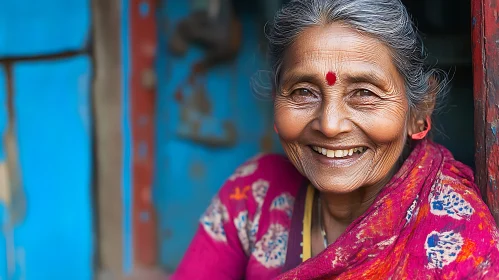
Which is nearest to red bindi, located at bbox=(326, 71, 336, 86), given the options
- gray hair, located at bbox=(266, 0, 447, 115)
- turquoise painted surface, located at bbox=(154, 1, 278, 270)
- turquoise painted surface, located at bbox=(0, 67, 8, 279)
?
gray hair, located at bbox=(266, 0, 447, 115)

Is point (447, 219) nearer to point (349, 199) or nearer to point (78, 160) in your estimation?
point (349, 199)

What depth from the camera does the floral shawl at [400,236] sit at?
1660 millimetres

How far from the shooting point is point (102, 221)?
318 cm

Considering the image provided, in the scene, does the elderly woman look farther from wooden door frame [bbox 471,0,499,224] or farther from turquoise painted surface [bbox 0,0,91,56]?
turquoise painted surface [bbox 0,0,91,56]

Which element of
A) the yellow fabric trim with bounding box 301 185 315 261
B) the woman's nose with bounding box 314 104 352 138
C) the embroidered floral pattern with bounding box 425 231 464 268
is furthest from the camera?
the yellow fabric trim with bounding box 301 185 315 261

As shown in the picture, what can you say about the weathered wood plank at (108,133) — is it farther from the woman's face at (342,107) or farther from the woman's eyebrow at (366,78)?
the woman's eyebrow at (366,78)

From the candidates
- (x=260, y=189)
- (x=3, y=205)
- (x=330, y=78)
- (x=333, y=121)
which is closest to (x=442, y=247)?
(x=333, y=121)

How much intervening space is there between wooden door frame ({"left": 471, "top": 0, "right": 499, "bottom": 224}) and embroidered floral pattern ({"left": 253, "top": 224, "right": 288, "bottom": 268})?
642mm

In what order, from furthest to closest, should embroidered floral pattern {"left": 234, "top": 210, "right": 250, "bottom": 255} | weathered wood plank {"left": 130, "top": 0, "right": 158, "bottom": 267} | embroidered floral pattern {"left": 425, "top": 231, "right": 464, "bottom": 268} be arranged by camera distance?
weathered wood plank {"left": 130, "top": 0, "right": 158, "bottom": 267} < embroidered floral pattern {"left": 234, "top": 210, "right": 250, "bottom": 255} < embroidered floral pattern {"left": 425, "top": 231, "right": 464, "bottom": 268}

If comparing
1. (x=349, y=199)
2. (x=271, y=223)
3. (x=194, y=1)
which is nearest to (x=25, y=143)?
(x=194, y=1)

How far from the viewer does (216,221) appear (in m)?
2.18

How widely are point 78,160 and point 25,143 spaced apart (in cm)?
26

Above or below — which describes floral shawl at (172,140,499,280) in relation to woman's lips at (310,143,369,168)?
below

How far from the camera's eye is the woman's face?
180 cm
